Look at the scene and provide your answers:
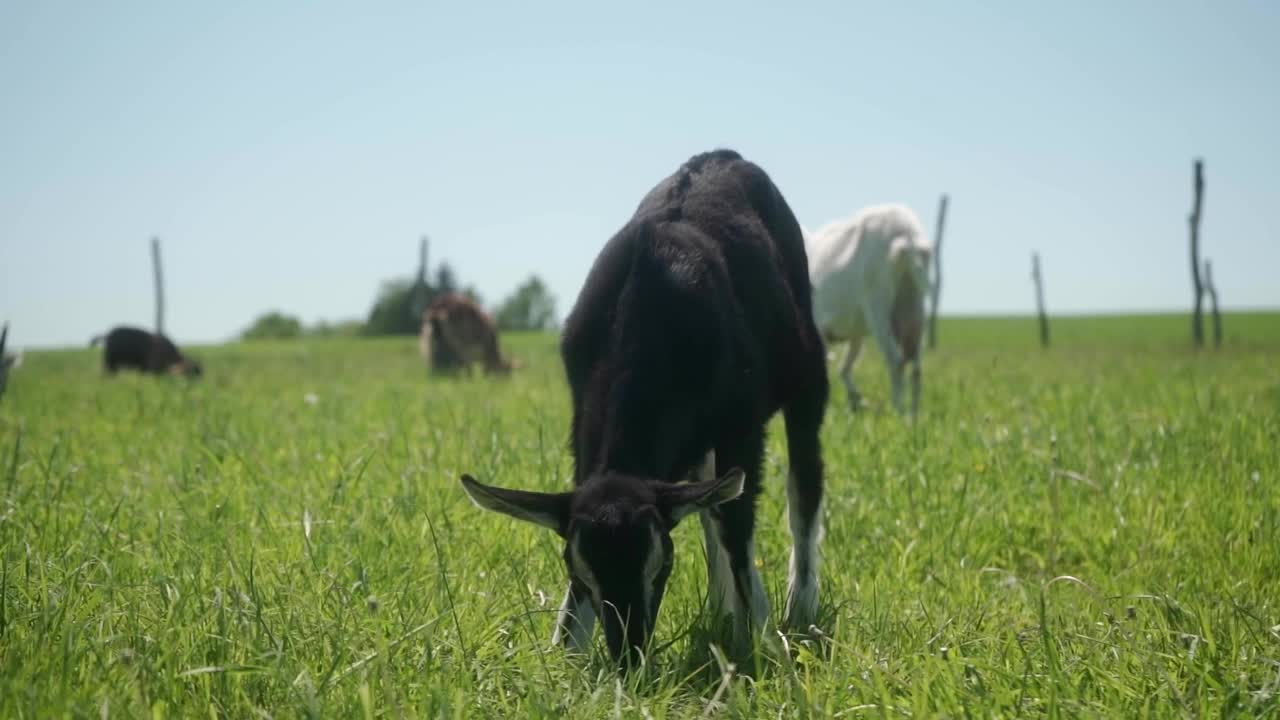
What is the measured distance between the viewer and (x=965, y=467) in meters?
5.23

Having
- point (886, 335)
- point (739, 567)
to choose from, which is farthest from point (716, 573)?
point (886, 335)

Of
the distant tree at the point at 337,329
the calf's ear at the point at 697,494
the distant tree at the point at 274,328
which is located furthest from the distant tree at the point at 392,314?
the calf's ear at the point at 697,494

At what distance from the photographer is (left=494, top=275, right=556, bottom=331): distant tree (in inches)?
3610

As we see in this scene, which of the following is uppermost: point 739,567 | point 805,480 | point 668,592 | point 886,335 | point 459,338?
point 459,338

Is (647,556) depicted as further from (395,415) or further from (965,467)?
(395,415)

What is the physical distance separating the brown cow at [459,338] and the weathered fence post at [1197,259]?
1924cm

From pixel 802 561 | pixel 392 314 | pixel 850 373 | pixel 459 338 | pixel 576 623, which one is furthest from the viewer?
pixel 392 314

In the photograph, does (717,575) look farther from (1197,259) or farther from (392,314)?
(392,314)

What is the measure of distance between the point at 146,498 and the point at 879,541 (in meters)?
3.29

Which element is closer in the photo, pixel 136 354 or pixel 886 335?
pixel 886 335

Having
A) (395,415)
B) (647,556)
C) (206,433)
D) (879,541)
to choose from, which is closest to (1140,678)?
(647,556)

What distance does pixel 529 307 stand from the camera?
306 feet

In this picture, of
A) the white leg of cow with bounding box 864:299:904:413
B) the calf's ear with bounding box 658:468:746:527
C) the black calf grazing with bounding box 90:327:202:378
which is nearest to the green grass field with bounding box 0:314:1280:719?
the calf's ear with bounding box 658:468:746:527

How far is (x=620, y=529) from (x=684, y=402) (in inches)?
25.1
